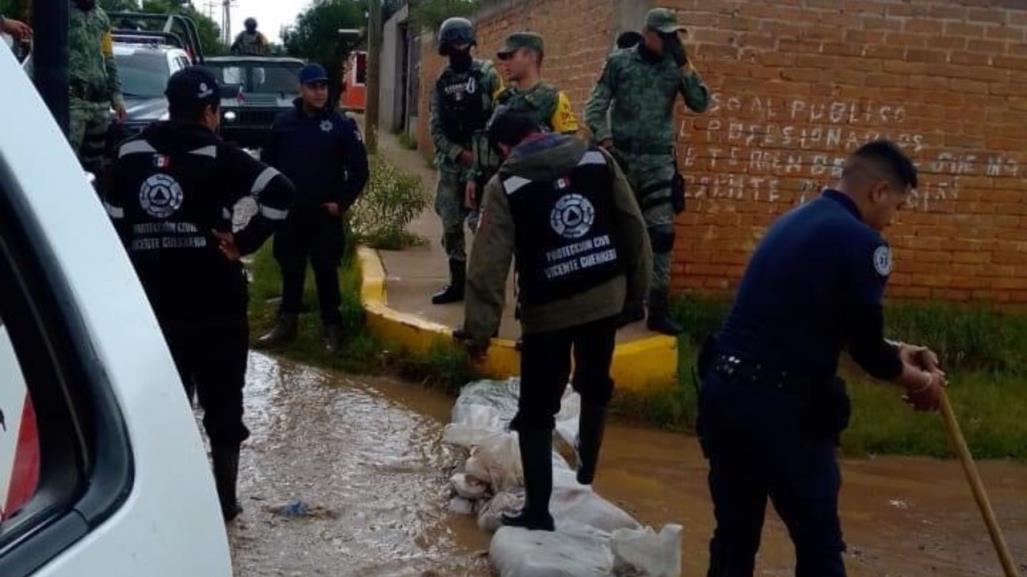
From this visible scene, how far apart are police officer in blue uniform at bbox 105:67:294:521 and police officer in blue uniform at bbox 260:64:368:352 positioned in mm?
2819

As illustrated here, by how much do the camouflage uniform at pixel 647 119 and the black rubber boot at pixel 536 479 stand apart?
2.65 meters

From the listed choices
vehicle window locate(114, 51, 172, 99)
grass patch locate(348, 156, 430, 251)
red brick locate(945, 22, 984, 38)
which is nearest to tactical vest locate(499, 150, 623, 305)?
red brick locate(945, 22, 984, 38)

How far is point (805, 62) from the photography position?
8.20 meters

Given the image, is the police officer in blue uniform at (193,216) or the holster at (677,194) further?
the holster at (677,194)

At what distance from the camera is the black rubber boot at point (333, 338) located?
25.5ft

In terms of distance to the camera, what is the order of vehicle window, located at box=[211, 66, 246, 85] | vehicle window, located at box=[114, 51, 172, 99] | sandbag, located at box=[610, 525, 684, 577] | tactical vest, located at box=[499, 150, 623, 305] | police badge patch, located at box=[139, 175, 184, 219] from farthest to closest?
vehicle window, located at box=[211, 66, 246, 85] < vehicle window, located at box=[114, 51, 172, 99] < tactical vest, located at box=[499, 150, 623, 305] < police badge patch, located at box=[139, 175, 184, 219] < sandbag, located at box=[610, 525, 684, 577]

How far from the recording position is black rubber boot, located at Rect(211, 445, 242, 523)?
4.93 m

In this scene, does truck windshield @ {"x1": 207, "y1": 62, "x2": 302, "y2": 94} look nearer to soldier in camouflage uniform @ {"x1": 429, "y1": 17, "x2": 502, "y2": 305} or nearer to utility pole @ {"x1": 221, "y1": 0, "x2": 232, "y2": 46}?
soldier in camouflage uniform @ {"x1": 429, "y1": 17, "x2": 502, "y2": 305}

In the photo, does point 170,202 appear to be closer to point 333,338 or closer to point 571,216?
point 571,216

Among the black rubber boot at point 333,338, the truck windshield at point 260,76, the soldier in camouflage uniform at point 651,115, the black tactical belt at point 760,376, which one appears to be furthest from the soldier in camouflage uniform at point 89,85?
the truck windshield at point 260,76

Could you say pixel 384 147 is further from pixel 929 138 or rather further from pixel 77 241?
pixel 77 241

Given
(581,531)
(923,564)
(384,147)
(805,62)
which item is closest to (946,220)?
(805,62)

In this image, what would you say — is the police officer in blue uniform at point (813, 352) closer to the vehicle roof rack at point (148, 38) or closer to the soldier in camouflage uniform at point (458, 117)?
the soldier in camouflage uniform at point (458, 117)

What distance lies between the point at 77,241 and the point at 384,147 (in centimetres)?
2039
